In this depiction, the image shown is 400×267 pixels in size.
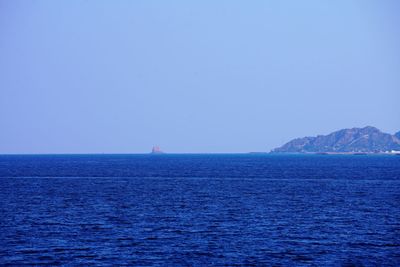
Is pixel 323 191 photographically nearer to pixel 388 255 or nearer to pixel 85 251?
pixel 388 255

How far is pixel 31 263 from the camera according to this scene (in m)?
35.9

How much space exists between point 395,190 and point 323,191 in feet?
38.7

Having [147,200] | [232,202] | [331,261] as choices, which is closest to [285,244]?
[331,261]

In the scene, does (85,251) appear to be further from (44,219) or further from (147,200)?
(147,200)

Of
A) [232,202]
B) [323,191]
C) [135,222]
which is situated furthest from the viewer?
[323,191]

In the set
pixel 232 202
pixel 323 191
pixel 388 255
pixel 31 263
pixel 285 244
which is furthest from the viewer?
pixel 323 191

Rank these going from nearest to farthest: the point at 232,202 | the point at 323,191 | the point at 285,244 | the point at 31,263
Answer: the point at 31,263 < the point at 285,244 < the point at 232,202 < the point at 323,191

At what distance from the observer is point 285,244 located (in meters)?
41.9

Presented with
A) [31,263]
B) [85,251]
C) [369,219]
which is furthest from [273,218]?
[31,263]

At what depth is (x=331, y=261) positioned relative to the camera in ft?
121

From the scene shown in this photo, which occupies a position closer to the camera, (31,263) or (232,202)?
(31,263)

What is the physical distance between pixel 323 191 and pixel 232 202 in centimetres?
2307

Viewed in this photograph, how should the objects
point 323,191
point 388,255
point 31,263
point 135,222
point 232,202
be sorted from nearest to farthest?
point 31,263 → point 388,255 → point 135,222 → point 232,202 → point 323,191

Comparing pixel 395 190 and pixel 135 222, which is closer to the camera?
pixel 135 222
